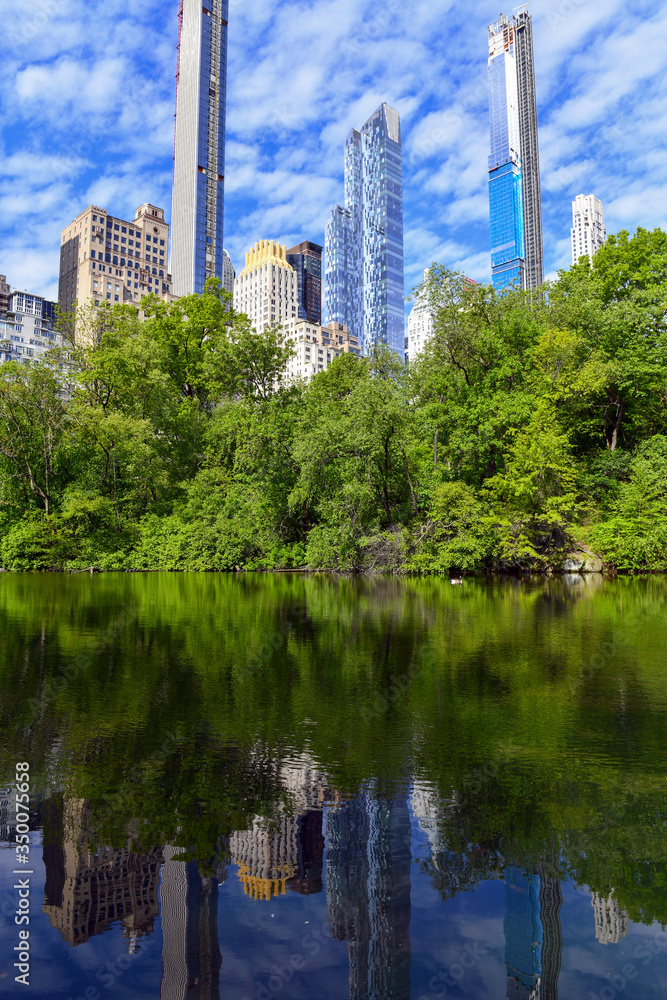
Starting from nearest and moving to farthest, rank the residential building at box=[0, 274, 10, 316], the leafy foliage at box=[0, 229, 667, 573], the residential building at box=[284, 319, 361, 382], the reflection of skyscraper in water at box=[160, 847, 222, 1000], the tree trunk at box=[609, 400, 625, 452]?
the reflection of skyscraper in water at box=[160, 847, 222, 1000]
the leafy foliage at box=[0, 229, 667, 573]
the tree trunk at box=[609, 400, 625, 452]
the residential building at box=[0, 274, 10, 316]
the residential building at box=[284, 319, 361, 382]

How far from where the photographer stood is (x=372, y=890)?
2926 mm

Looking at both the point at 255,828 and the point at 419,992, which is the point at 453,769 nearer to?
the point at 255,828

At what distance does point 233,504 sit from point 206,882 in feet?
Result: 106

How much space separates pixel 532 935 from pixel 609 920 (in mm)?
393

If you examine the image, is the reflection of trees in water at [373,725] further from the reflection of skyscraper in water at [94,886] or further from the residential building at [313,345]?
the residential building at [313,345]

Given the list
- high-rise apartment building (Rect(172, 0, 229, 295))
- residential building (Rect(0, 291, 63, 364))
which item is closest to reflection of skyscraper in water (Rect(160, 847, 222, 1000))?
residential building (Rect(0, 291, 63, 364))

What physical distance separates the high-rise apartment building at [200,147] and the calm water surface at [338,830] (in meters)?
165

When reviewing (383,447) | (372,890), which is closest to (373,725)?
(372,890)

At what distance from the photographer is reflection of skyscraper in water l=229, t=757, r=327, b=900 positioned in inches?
118

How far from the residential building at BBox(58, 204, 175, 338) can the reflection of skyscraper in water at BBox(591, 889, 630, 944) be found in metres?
155

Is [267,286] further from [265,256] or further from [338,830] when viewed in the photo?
[338,830]

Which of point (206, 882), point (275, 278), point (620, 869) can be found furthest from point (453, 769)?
point (275, 278)

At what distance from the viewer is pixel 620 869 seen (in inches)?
119

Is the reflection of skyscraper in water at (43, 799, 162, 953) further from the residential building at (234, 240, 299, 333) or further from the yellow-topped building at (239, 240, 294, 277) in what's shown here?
the yellow-topped building at (239, 240, 294, 277)
